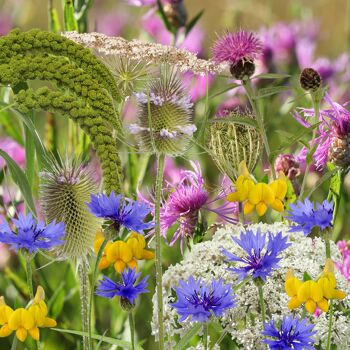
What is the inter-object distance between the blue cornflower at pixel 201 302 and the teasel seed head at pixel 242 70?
1.28ft

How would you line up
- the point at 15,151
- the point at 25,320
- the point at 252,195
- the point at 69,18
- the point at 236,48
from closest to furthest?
1. the point at 25,320
2. the point at 252,195
3. the point at 236,48
4. the point at 69,18
5. the point at 15,151

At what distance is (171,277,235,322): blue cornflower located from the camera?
898 mm

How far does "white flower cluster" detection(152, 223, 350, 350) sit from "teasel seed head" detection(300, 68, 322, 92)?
192mm

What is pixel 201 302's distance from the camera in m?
0.92

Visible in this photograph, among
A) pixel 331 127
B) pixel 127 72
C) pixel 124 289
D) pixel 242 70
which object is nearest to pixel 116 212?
pixel 124 289

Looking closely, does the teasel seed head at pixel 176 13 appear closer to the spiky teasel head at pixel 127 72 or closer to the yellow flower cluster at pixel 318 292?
the spiky teasel head at pixel 127 72

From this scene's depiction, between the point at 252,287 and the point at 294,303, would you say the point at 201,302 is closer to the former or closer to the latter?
the point at 294,303

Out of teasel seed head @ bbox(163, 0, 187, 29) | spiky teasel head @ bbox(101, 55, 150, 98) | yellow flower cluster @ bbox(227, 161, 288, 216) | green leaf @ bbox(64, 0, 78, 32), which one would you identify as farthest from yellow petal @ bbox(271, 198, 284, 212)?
teasel seed head @ bbox(163, 0, 187, 29)

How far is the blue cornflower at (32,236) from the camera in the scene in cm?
90

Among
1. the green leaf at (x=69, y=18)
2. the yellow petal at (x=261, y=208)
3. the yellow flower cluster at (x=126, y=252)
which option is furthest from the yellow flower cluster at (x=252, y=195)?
the green leaf at (x=69, y=18)

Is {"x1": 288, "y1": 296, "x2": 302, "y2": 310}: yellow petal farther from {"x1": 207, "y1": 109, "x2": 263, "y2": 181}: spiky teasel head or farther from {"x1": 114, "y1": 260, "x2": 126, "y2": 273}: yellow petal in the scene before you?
{"x1": 207, "y1": 109, "x2": 263, "y2": 181}: spiky teasel head

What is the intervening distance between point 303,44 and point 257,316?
189 cm

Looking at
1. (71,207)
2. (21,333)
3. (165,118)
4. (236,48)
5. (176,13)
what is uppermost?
(176,13)

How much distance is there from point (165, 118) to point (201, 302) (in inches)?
9.7
